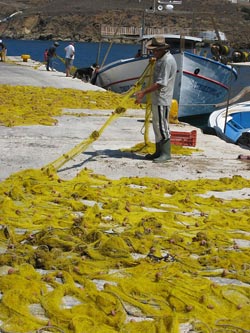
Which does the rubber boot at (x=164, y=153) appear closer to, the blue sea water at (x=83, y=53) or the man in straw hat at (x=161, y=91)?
the man in straw hat at (x=161, y=91)

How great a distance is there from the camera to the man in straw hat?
879 centimetres

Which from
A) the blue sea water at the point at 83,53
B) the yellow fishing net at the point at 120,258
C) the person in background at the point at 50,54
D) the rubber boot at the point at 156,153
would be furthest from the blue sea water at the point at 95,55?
the yellow fishing net at the point at 120,258

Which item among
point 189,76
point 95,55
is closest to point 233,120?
point 189,76

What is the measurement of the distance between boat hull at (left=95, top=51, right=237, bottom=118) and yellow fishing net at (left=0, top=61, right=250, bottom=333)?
14.4 meters

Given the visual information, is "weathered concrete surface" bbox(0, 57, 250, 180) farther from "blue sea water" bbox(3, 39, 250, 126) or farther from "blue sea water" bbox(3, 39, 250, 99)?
"blue sea water" bbox(3, 39, 250, 99)

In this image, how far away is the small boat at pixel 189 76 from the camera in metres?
21.8

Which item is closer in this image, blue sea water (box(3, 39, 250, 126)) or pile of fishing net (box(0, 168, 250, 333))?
pile of fishing net (box(0, 168, 250, 333))

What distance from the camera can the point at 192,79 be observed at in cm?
2216

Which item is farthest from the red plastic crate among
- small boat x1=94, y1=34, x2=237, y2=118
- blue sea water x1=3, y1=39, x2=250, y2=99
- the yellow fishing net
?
blue sea water x1=3, y1=39, x2=250, y2=99

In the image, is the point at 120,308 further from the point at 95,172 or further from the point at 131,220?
the point at 95,172

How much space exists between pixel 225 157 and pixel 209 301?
5.68 m

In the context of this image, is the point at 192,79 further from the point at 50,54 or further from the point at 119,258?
the point at 119,258

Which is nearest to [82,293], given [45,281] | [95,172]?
[45,281]

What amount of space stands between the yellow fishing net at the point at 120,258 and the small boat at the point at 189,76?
14448mm
